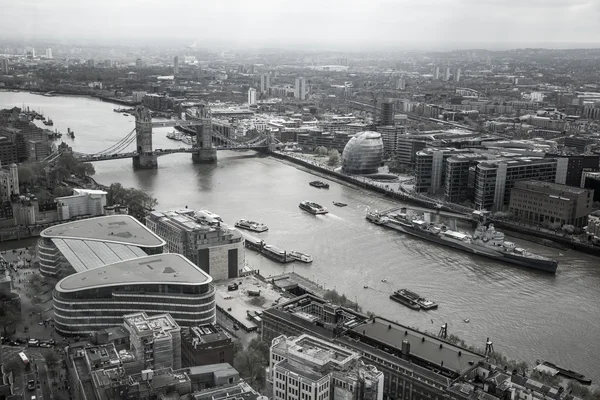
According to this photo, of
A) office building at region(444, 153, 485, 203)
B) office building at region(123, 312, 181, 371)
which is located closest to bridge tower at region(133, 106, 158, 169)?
office building at region(444, 153, 485, 203)

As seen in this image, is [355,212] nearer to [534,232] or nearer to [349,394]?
[534,232]

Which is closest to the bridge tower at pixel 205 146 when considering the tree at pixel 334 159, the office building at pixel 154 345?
the tree at pixel 334 159

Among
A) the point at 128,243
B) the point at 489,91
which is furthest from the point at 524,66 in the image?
the point at 128,243

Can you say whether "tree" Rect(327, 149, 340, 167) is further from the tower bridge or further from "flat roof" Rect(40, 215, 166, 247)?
"flat roof" Rect(40, 215, 166, 247)

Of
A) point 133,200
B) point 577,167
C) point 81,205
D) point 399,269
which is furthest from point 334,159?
point 399,269

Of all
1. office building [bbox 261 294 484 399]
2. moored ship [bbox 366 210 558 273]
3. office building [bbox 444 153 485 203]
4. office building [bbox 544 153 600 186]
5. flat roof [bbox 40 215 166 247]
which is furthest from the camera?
office building [bbox 544 153 600 186]

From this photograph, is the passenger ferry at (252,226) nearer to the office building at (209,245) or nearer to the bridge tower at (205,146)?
the office building at (209,245)

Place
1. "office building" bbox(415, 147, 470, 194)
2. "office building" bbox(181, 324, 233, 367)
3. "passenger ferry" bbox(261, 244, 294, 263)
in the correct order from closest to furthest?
"office building" bbox(181, 324, 233, 367) < "passenger ferry" bbox(261, 244, 294, 263) < "office building" bbox(415, 147, 470, 194)

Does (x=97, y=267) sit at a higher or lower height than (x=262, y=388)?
higher
